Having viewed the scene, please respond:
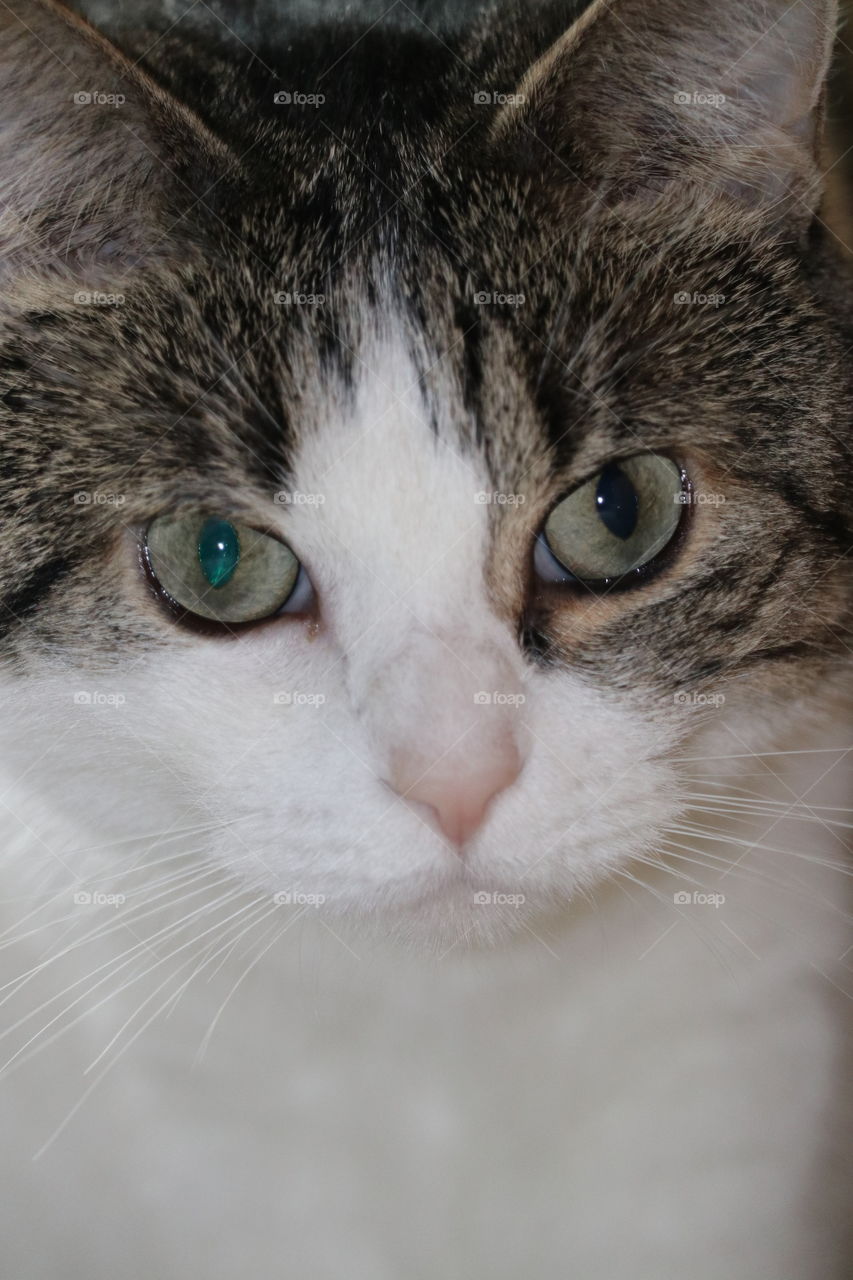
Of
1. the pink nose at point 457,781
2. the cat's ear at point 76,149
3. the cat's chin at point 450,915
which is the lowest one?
the cat's chin at point 450,915

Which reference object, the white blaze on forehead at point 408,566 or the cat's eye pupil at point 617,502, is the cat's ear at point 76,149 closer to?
the white blaze on forehead at point 408,566

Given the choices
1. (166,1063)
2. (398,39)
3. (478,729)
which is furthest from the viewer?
(166,1063)

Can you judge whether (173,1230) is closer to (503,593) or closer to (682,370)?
(503,593)

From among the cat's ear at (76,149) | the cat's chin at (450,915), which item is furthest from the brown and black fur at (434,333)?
the cat's chin at (450,915)

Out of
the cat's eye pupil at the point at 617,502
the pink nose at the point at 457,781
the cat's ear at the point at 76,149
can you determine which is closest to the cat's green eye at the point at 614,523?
the cat's eye pupil at the point at 617,502

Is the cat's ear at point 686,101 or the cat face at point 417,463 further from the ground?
the cat's ear at point 686,101

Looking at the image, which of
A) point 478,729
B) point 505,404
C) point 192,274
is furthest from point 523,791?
point 192,274

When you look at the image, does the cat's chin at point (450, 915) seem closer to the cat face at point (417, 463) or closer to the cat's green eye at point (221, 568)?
the cat face at point (417, 463)

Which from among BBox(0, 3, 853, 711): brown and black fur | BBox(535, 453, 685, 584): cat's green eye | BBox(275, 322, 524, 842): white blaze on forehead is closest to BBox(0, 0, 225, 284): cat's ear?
BBox(0, 3, 853, 711): brown and black fur
